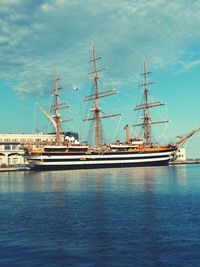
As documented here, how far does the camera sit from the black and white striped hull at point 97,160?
121125 millimetres

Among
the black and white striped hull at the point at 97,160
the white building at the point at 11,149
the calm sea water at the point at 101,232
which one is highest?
the white building at the point at 11,149

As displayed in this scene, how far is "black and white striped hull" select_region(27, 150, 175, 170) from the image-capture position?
397 feet

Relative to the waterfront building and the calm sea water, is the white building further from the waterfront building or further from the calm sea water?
the calm sea water

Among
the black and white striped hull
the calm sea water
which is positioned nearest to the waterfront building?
the black and white striped hull

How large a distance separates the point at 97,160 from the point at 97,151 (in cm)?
310

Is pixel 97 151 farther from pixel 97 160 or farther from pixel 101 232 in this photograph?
pixel 101 232

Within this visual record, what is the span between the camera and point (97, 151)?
433ft

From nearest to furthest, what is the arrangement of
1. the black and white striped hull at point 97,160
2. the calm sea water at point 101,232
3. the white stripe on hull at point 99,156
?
the calm sea water at point 101,232
the white stripe on hull at point 99,156
the black and white striped hull at point 97,160

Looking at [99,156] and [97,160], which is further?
[99,156]

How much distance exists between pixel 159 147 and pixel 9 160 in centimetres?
6086

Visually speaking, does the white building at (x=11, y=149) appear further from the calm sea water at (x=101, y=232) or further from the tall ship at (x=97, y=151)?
the calm sea water at (x=101, y=232)

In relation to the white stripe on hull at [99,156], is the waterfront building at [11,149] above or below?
above

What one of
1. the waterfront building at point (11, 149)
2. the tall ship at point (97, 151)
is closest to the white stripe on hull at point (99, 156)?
the tall ship at point (97, 151)

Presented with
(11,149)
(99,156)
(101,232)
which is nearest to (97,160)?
(99,156)
